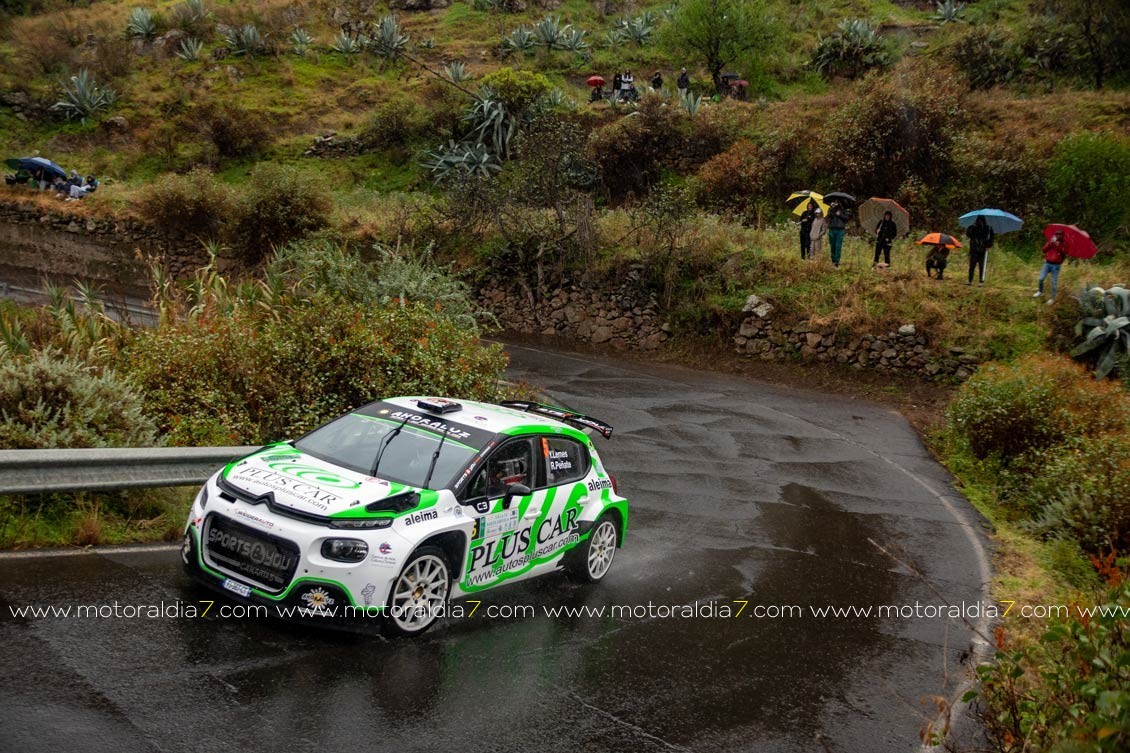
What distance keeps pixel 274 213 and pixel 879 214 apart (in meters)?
17.4

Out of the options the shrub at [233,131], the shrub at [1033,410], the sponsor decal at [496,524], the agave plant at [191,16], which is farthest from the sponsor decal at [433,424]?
the agave plant at [191,16]

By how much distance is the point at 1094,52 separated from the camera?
3616 centimetres

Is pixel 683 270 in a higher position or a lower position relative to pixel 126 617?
higher

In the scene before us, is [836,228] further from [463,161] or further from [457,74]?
[457,74]

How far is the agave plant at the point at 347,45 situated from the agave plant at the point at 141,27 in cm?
845

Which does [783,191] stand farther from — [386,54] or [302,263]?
[386,54]

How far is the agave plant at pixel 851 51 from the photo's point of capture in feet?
133

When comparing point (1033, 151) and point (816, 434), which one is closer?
point (816, 434)

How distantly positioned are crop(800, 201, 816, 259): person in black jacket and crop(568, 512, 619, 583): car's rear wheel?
1694 cm

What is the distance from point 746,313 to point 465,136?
54.2 ft

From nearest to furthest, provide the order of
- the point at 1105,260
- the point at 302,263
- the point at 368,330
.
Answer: the point at 368,330
the point at 302,263
the point at 1105,260

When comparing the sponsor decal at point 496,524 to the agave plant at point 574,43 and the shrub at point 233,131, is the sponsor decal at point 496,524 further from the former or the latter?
the agave plant at point 574,43

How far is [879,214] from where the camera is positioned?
89.8 ft

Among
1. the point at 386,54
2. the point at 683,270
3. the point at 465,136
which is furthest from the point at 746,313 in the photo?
the point at 386,54
